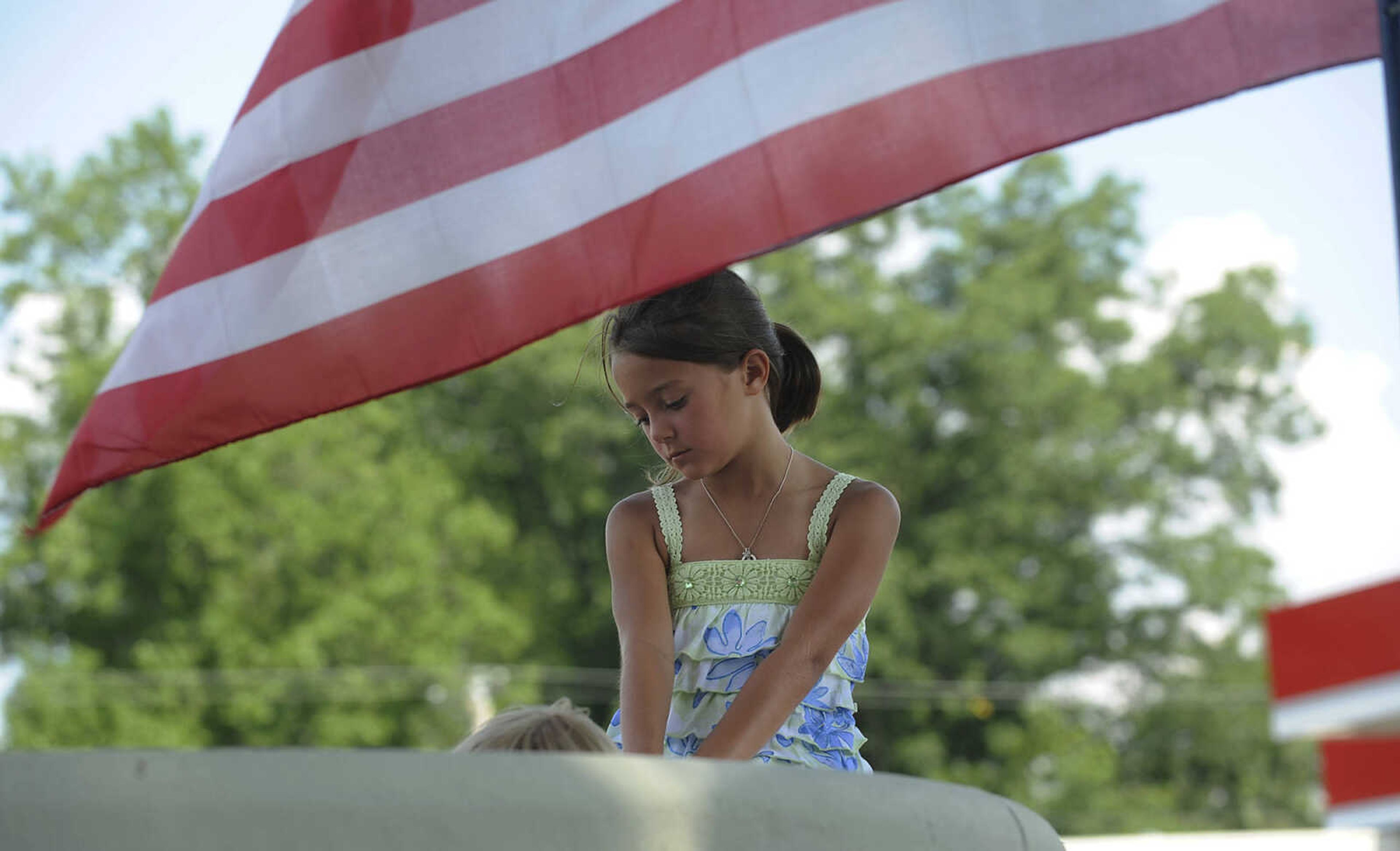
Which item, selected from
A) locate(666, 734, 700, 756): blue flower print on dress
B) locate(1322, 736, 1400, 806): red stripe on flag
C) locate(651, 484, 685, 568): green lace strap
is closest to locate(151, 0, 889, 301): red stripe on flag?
locate(651, 484, 685, 568): green lace strap

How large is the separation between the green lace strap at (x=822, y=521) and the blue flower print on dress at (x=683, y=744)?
13.1 inches

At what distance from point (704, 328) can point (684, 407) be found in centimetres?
13

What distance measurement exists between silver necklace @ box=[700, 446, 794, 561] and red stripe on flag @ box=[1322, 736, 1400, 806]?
9872mm

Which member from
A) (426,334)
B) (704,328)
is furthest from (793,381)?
(426,334)

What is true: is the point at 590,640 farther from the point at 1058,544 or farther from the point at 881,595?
the point at 1058,544

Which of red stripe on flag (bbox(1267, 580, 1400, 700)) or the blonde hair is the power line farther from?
the blonde hair

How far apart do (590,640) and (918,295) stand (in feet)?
21.9

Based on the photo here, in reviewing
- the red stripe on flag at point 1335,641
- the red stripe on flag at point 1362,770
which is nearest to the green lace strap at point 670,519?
the red stripe on flag at point 1335,641

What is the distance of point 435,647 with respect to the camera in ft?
69.4

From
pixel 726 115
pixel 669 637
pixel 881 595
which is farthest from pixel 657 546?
pixel 881 595

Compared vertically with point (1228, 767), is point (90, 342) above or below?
above

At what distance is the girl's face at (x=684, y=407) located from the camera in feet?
8.65

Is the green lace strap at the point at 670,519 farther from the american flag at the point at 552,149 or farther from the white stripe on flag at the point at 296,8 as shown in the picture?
the white stripe on flag at the point at 296,8

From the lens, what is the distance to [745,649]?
2646 mm
